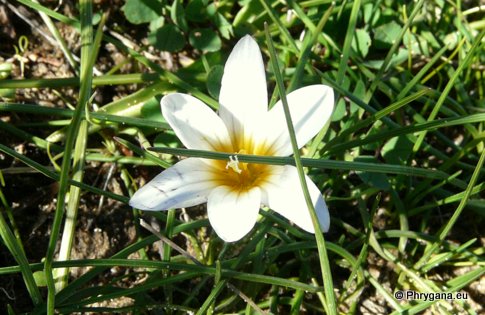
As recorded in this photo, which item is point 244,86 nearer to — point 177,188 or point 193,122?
point 193,122

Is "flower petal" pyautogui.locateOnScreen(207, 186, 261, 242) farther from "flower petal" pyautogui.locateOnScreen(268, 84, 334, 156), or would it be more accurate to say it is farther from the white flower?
"flower petal" pyautogui.locateOnScreen(268, 84, 334, 156)

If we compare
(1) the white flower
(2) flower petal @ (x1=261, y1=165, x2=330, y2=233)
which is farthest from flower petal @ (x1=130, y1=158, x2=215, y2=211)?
(2) flower petal @ (x1=261, y1=165, x2=330, y2=233)

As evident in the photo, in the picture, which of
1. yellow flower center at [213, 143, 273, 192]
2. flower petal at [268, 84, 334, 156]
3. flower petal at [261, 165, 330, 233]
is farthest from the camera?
yellow flower center at [213, 143, 273, 192]

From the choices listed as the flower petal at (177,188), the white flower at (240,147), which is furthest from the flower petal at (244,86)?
the flower petal at (177,188)

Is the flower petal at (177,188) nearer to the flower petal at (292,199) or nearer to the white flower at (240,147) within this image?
the white flower at (240,147)

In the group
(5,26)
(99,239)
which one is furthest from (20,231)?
(5,26)

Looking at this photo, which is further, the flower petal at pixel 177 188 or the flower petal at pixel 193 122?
the flower petal at pixel 193 122

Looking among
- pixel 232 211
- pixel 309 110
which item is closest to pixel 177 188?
pixel 232 211
